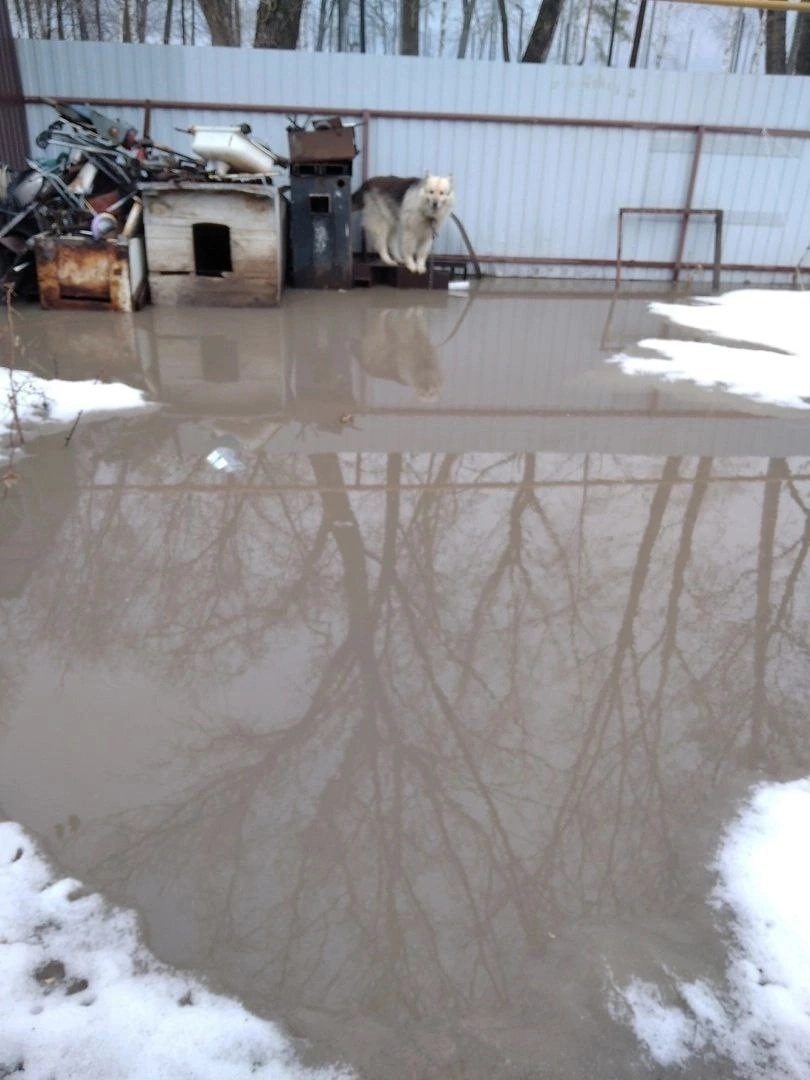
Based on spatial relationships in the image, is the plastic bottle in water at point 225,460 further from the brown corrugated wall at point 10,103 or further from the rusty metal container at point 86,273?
the brown corrugated wall at point 10,103

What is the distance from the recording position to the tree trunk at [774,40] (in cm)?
1469

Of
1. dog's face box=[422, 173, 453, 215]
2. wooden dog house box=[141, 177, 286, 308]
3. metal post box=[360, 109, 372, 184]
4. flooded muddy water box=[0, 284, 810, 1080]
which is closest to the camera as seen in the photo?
flooded muddy water box=[0, 284, 810, 1080]

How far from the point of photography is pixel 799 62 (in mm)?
13859

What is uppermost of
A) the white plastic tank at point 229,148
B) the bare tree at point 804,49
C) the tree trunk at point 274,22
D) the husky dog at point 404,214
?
the bare tree at point 804,49

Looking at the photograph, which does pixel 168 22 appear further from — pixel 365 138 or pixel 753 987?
pixel 753 987

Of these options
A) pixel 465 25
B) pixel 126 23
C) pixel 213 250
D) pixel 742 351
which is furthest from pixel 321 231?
pixel 126 23

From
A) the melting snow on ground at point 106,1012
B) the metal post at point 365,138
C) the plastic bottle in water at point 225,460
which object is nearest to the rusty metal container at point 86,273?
the plastic bottle in water at point 225,460

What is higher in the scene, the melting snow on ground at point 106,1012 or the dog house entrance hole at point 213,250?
the dog house entrance hole at point 213,250

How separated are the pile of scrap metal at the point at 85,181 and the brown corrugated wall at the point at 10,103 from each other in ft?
5.30

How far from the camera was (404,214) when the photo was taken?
8578mm

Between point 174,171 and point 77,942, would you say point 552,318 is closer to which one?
point 174,171

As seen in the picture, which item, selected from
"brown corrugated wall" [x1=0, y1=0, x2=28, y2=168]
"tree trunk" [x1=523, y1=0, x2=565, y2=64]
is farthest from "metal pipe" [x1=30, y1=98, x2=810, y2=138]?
"tree trunk" [x1=523, y1=0, x2=565, y2=64]

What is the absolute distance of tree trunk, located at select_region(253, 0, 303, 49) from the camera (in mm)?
10219

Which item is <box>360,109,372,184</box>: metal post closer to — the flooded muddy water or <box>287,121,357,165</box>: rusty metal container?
<box>287,121,357,165</box>: rusty metal container
